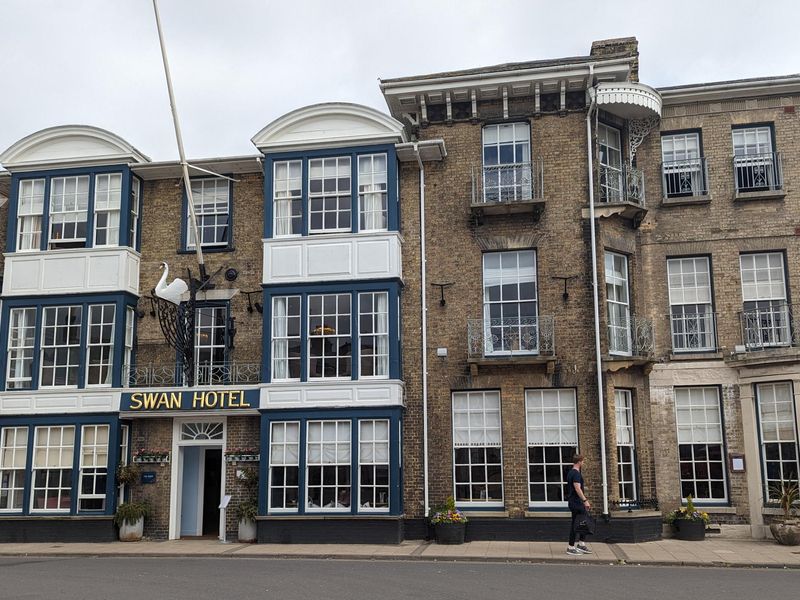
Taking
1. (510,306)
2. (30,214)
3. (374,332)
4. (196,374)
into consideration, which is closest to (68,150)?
(30,214)

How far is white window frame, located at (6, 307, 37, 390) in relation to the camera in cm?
2009

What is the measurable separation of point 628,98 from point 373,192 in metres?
5.97

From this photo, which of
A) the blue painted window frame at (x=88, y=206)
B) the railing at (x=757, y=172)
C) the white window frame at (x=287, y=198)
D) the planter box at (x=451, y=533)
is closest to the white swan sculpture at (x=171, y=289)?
the blue painted window frame at (x=88, y=206)

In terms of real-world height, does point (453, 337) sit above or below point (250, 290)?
below

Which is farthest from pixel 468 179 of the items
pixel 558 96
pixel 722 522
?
pixel 722 522

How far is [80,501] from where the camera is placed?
1912 cm

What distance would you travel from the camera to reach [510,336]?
18703 mm

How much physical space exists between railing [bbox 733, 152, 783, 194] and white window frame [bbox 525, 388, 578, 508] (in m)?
6.28

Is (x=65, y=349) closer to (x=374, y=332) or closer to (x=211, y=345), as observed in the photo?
(x=211, y=345)

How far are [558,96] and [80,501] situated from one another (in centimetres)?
1407

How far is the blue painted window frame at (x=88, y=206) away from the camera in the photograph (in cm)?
2025

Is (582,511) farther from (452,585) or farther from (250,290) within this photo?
(250,290)

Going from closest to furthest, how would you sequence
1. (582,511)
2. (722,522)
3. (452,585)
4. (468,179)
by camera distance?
1. (452,585)
2. (582,511)
3. (722,522)
4. (468,179)

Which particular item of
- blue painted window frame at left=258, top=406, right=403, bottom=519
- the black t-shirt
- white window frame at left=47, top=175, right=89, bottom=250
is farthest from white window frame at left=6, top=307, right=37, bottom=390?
the black t-shirt
